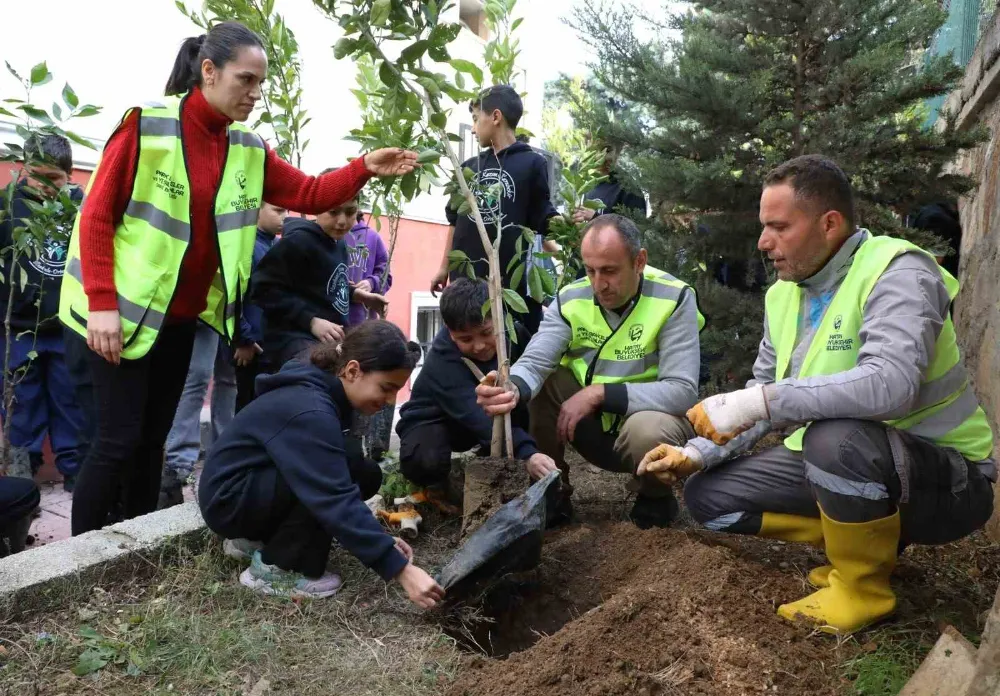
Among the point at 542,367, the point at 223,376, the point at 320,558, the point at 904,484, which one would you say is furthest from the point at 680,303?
the point at 223,376

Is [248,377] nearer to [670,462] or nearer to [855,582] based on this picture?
[670,462]

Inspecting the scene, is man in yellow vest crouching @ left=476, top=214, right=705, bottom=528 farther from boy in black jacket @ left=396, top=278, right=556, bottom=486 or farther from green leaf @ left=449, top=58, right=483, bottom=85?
green leaf @ left=449, top=58, right=483, bottom=85

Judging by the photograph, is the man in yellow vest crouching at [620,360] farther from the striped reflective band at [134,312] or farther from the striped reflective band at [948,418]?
the striped reflective band at [134,312]

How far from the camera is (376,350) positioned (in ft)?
8.18

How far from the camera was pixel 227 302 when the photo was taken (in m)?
2.83

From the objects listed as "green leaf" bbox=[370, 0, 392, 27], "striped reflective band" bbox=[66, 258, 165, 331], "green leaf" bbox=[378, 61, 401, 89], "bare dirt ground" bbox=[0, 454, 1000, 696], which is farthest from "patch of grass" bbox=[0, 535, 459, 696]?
"green leaf" bbox=[370, 0, 392, 27]

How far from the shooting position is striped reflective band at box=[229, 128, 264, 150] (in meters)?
2.91

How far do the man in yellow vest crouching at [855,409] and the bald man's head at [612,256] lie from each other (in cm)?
68

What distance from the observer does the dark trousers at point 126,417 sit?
2.67 m

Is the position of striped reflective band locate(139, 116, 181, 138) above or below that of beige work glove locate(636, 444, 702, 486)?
above

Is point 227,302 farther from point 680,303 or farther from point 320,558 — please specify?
point 680,303

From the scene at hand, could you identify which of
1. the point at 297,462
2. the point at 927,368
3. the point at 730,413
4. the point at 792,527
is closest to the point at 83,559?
the point at 297,462

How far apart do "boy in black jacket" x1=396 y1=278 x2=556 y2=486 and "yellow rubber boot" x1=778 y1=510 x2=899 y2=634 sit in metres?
1.16

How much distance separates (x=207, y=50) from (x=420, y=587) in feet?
6.35
